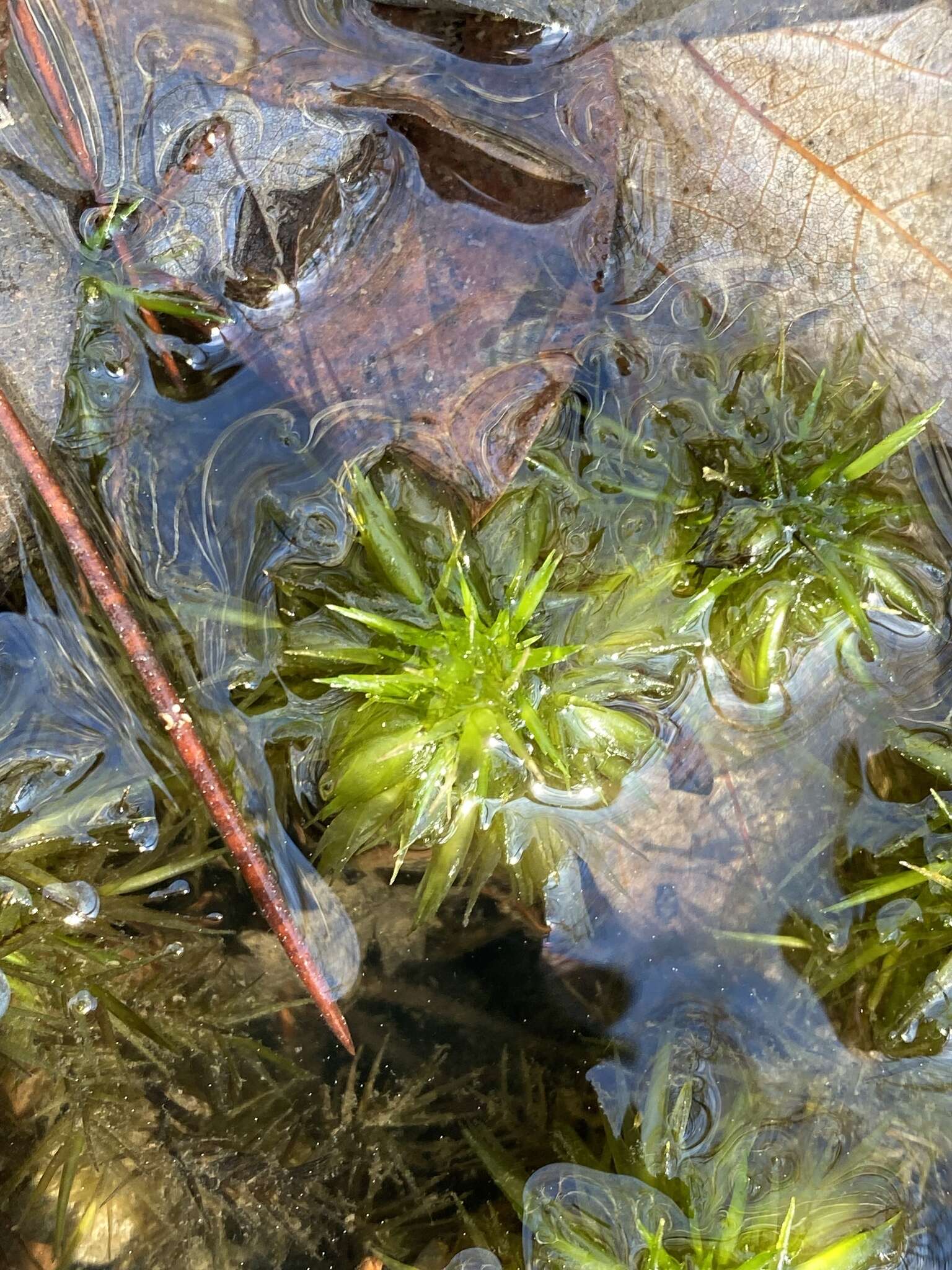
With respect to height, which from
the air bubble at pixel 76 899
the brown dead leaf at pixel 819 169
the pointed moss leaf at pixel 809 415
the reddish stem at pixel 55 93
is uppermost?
the reddish stem at pixel 55 93

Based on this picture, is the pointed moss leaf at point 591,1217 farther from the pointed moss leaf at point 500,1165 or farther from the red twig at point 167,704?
the red twig at point 167,704

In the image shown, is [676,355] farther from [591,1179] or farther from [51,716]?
[591,1179]

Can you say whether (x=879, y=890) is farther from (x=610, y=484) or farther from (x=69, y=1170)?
(x=69, y=1170)

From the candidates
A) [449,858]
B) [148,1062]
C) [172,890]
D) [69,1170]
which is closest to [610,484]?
[449,858]

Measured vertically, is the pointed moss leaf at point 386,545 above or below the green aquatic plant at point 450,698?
above

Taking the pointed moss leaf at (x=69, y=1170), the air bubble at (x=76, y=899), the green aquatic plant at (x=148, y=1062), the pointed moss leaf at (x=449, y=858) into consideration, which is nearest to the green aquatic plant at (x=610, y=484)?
the pointed moss leaf at (x=449, y=858)

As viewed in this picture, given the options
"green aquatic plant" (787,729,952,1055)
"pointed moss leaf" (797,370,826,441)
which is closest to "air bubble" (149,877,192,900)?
"green aquatic plant" (787,729,952,1055)

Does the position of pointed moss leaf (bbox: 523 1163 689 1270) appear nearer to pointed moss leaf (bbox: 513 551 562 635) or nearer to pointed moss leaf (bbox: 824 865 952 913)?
pointed moss leaf (bbox: 824 865 952 913)
